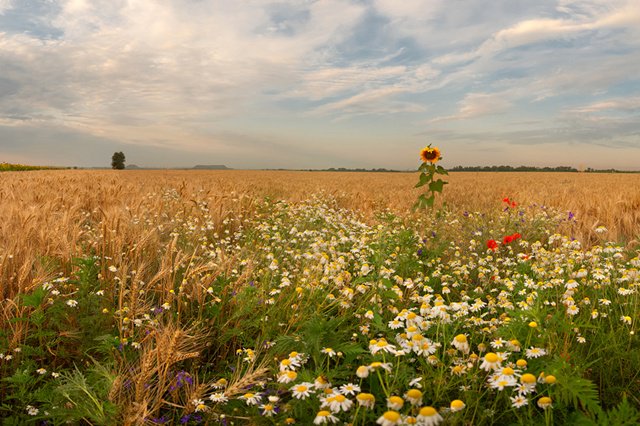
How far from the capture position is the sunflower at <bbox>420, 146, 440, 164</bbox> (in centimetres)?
604

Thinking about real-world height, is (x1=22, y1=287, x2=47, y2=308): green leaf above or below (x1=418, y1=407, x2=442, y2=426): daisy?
above

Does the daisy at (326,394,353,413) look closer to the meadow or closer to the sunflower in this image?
the meadow

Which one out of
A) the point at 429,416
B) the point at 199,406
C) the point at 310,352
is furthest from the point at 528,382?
the point at 199,406

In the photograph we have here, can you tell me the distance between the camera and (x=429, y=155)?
6.07 meters

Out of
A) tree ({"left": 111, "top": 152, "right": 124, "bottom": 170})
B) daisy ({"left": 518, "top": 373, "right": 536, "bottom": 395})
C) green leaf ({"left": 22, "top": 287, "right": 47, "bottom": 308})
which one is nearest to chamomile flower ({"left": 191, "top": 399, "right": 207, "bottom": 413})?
green leaf ({"left": 22, "top": 287, "right": 47, "bottom": 308})

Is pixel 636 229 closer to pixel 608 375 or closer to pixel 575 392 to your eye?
pixel 608 375

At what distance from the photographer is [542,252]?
459 centimetres

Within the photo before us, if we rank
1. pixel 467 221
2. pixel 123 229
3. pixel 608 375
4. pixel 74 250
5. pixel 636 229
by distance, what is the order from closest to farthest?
pixel 608 375
pixel 74 250
pixel 123 229
pixel 636 229
pixel 467 221

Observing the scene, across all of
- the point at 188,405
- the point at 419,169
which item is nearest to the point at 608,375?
the point at 188,405

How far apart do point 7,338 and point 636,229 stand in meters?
7.95

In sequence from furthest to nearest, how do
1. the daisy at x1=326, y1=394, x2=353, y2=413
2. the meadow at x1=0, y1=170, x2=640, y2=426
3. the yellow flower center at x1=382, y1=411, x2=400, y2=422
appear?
1. the meadow at x1=0, y1=170, x2=640, y2=426
2. the daisy at x1=326, y1=394, x2=353, y2=413
3. the yellow flower center at x1=382, y1=411, x2=400, y2=422

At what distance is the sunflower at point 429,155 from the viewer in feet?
19.8

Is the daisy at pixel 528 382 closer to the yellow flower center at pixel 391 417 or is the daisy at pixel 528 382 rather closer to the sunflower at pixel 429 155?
the yellow flower center at pixel 391 417

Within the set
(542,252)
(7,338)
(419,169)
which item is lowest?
(7,338)
